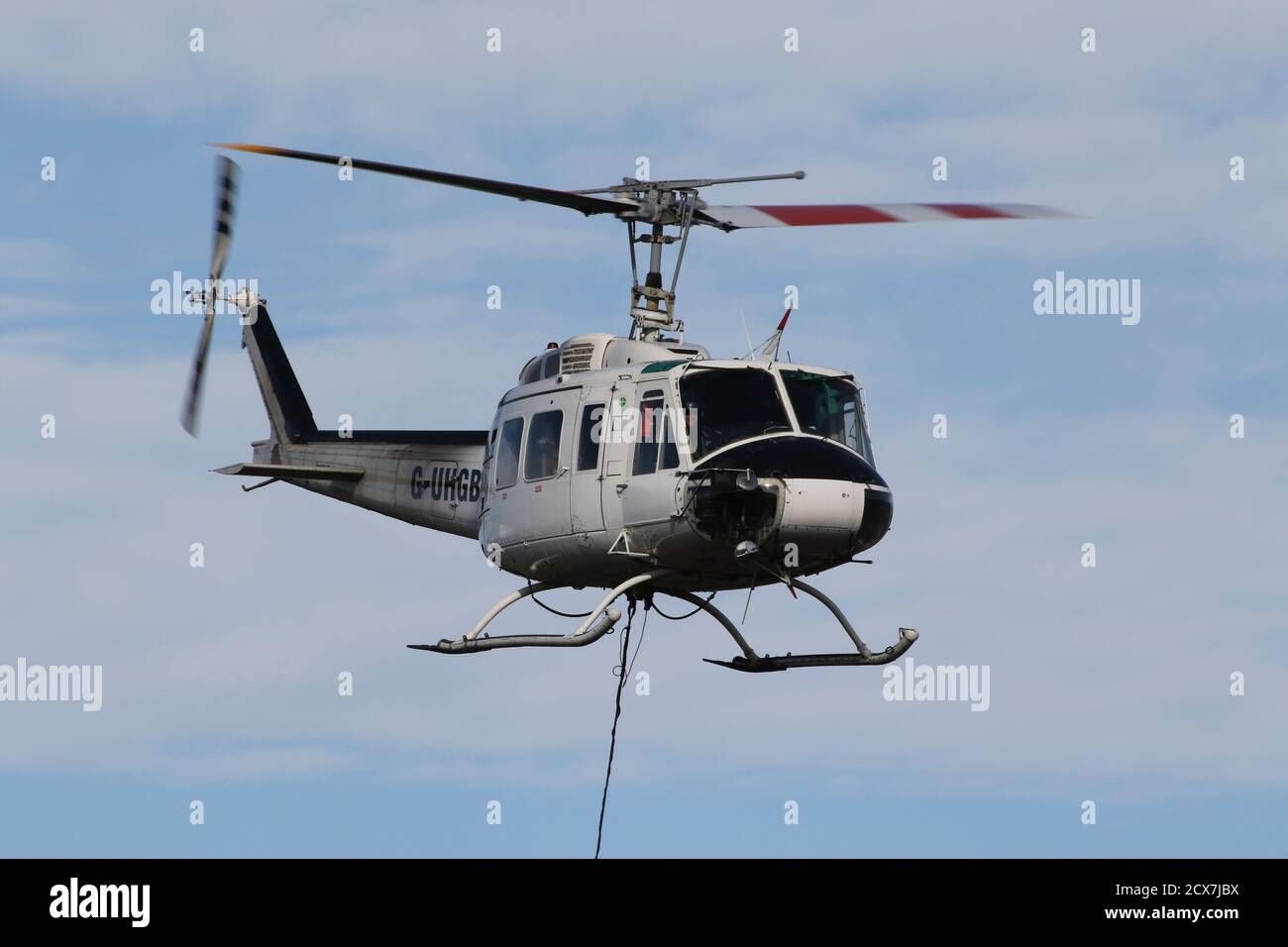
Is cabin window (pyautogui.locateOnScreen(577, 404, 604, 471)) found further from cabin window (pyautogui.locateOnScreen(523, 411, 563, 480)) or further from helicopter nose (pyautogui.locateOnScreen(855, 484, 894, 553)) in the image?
helicopter nose (pyautogui.locateOnScreen(855, 484, 894, 553))

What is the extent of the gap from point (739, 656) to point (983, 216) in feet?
20.9

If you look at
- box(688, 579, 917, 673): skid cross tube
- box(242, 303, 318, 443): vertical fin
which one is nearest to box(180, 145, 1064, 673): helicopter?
box(688, 579, 917, 673): skid cross tube

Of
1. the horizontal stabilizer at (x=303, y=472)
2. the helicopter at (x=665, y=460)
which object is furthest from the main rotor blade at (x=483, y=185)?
the horizontal stabilizer at (x=303, y=472)

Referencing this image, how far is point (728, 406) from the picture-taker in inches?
1083

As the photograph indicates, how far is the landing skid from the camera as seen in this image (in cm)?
2797

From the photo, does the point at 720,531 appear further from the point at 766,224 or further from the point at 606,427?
the point at 766,224

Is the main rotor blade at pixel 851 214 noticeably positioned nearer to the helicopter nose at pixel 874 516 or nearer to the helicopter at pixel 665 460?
the helicopter at pixel 665 460

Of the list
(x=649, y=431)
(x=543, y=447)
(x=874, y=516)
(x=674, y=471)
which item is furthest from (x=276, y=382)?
(x=874, y=516)

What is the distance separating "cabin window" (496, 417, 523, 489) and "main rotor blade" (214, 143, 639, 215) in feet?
9.09

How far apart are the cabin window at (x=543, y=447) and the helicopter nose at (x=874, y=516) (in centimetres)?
392

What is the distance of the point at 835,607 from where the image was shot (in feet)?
94.7

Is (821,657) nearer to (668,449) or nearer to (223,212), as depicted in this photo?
(668,449)

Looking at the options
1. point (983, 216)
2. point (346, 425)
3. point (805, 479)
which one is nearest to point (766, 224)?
point (983, 216)

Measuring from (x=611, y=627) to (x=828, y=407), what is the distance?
3.65m
